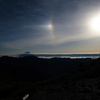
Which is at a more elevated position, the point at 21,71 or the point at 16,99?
the point at 16,99

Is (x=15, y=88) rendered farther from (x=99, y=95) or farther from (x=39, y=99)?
(x=99, y=95)

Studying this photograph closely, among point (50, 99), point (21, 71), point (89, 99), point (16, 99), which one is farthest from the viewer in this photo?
→ point (21, 71)

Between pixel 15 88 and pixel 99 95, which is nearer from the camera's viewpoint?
pixel 99 95

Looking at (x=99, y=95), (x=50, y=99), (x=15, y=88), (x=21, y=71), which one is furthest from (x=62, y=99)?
(x=21, y=71)

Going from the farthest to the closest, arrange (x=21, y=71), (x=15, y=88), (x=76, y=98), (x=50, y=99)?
(x=21, y=71) < (x=15, y=88) < (x=50, y=99) < (x=76, y=98)

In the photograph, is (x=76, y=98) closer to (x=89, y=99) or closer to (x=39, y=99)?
(x=89, y=99)

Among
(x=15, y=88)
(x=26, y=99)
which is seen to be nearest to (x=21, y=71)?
(x=15, y=88)

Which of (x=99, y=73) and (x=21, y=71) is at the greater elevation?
(x=99, y=73)

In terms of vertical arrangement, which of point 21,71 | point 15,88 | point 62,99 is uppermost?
point 62,99

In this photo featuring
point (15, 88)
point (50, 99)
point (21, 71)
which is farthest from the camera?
point (21, 71)
